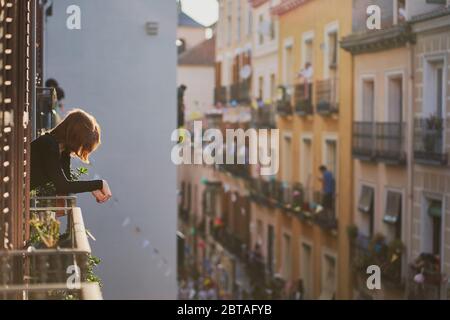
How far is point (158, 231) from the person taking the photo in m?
12.2

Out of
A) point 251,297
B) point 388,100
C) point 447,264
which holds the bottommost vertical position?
point 251,297

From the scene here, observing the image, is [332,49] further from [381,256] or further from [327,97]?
[381,256]

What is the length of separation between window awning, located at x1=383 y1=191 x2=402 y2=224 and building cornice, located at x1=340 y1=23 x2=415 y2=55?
160 cm

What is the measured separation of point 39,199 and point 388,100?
8.23 metres

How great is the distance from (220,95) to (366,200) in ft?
30.0

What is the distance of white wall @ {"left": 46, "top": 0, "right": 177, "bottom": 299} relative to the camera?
9.77 m

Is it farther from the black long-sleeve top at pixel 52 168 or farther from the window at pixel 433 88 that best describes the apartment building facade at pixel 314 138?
the black long-sleeve top at pixel 52 168

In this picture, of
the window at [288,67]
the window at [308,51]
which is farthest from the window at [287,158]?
the window at [308,51]

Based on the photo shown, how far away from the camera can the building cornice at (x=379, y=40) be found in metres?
12.4

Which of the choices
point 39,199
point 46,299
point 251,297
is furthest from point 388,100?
point 46,299

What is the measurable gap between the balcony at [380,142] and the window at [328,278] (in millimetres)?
1743

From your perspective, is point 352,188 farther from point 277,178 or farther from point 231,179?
point 231,179
